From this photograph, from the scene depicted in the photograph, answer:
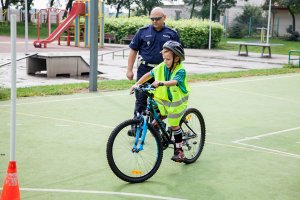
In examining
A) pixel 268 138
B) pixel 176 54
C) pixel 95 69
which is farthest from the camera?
pixel 95 69

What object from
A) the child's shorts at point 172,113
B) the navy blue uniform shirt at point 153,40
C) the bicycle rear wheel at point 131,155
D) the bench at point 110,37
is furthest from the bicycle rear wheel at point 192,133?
the bench at point 110,37

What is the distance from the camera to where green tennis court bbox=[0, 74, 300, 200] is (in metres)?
5.43

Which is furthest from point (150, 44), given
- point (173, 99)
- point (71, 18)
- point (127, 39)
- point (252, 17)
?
point (252, 17)

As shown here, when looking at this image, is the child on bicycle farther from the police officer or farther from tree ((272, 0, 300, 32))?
tree ((272, 0, 300, 32))

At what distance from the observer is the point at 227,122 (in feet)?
31.1

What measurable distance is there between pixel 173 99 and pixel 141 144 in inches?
25.4

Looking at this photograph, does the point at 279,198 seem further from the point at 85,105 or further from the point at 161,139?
the point at 85,105

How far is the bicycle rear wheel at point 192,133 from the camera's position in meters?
6.28

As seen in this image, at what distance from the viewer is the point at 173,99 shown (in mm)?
5875

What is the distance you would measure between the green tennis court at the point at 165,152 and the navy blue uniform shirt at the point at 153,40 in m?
1.34

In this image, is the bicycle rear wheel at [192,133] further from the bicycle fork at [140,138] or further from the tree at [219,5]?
the tree at [219,5]

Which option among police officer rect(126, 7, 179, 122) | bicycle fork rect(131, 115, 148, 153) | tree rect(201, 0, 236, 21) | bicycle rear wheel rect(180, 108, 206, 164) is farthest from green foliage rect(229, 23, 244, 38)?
bicycle fork rect(131, 115, 148, 153)

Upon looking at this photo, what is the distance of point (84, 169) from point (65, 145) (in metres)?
1.24

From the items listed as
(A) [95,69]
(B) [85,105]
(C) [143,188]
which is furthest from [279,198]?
(A) [95,69]
